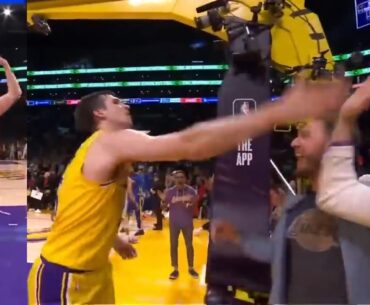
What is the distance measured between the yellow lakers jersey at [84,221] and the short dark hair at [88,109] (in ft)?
0.37

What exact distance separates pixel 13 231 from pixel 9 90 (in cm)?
71

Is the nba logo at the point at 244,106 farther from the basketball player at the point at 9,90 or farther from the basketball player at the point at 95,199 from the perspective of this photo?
the basketball player at the point at 9,90

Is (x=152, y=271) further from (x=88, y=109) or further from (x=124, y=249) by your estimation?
(x=88, y=109)

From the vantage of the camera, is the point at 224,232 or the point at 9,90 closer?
the point at 224,232

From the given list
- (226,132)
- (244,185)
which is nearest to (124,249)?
(244,185)

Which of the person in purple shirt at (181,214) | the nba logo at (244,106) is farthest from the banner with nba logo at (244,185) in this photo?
A: the person in purple shirt at (181,214)

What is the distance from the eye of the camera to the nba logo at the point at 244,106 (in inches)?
90.2

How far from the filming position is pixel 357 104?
6.99 feet

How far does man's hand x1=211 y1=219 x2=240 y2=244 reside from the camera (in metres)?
2.34

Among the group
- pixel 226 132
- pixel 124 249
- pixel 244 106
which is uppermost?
pixel 244 106

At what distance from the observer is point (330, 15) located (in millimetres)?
2381

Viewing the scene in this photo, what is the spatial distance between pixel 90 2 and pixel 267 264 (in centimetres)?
142

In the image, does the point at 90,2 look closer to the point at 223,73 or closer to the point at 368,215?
the point at 223,73

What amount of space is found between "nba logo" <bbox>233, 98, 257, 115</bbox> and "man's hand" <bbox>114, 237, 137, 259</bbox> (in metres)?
0.76
